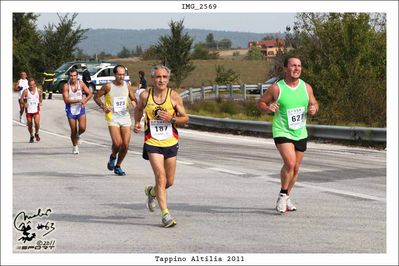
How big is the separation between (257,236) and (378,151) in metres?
10.2

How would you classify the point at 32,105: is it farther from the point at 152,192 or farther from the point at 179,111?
the point at 179,111

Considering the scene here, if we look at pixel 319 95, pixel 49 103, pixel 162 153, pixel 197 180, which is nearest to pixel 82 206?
pixel 162 153

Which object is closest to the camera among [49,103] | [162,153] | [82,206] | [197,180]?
[162,153]

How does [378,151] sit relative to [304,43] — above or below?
below

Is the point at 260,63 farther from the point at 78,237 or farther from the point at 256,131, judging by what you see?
the point at 78,237

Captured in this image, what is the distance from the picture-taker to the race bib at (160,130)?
969cm

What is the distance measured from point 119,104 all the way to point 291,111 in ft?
18.6

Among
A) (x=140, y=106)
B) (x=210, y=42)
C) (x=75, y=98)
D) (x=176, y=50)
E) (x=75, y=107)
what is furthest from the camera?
(x=210, y=42)

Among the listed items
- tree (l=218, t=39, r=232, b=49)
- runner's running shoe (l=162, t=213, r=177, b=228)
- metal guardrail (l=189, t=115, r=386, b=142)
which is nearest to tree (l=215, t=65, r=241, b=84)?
metal guardrail (l=189, t=115, r=386, b=142)

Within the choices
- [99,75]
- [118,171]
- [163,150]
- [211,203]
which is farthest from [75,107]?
[99,75]

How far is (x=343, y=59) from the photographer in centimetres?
2692

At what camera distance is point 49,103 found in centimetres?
4381

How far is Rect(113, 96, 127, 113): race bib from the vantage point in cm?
1534

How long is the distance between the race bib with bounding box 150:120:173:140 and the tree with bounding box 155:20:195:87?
35.3 metres
